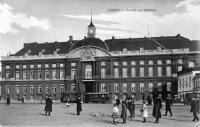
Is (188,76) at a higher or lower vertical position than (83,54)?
lower

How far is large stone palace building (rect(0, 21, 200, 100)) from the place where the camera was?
48.0 m

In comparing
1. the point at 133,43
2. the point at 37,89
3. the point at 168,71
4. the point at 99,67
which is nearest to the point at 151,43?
the point at 133,43

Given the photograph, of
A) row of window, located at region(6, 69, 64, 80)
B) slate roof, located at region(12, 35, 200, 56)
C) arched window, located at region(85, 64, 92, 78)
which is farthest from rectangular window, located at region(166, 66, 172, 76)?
row of window, located at region(6, 69, 64, 80)

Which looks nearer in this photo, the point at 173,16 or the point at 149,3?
the point at 149,3

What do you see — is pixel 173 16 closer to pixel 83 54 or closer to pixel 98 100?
pixel 98 100

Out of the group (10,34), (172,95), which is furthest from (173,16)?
(172,95)

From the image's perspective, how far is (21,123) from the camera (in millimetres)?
16594

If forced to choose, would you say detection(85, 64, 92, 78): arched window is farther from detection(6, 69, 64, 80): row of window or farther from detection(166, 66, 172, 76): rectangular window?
detection(166, 66, 172, 76): rectangular window

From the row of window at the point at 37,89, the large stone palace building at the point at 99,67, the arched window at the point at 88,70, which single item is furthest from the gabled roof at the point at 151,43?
the row of window at the point at 37,89

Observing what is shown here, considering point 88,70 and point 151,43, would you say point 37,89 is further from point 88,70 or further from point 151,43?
point 151,43

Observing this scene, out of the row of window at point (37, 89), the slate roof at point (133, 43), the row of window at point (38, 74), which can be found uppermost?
the slate roof at point (133, 43)

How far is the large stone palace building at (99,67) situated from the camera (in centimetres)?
4803

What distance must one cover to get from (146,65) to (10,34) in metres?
31.2

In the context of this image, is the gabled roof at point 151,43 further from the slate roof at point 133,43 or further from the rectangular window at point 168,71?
the rectangular window at point 168,71
